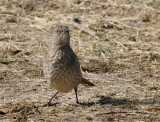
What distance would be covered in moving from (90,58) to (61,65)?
9.01ft

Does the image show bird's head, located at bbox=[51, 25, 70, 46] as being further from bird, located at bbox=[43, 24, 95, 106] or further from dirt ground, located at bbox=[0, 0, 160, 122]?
dirt ground, located at bbox=[0, 0, 160, 122]

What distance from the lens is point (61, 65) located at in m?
5.86

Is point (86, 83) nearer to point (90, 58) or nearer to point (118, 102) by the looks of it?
point (118, 102)

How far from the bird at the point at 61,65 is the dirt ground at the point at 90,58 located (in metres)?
0.37

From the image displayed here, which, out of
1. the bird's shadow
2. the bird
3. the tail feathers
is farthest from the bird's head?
the bird's shadow

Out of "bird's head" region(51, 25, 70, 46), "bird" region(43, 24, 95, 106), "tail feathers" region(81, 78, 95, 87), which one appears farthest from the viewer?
"tail feathers" region(81, 78, 95, 87)

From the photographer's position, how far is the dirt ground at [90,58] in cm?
573

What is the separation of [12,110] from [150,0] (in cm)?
820

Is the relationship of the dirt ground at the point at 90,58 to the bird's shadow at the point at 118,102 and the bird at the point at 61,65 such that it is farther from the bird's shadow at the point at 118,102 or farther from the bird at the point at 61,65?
the bird at the point at 61,65

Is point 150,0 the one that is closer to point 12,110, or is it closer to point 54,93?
point 54,93

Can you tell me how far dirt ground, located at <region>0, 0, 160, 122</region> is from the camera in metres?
5.73

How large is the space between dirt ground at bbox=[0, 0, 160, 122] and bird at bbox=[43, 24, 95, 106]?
0.37 m

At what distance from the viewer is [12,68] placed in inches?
306

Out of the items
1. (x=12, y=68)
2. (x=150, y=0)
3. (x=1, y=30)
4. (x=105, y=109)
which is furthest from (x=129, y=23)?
(x=105, y=109)
